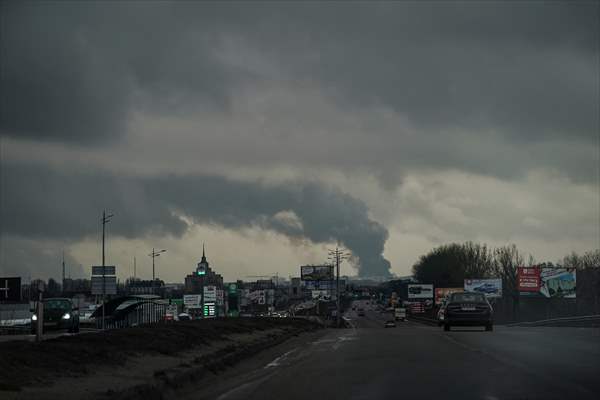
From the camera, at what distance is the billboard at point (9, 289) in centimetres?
2332

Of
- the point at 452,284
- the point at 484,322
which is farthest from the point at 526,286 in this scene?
the point at 484,322

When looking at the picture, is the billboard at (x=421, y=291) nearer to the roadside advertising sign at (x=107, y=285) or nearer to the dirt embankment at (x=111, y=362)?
the roadside advertising sign at (x=107, y=285)

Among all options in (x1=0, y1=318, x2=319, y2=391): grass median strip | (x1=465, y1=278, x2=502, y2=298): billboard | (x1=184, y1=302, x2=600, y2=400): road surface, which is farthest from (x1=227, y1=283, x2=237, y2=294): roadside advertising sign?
(x1=184, y1=302, x2=600, y2=400): road surface

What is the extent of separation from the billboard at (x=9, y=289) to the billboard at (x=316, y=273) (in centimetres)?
13819

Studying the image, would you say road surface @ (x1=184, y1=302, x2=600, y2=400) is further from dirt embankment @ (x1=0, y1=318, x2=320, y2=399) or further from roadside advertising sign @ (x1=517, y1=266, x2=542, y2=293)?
roadside advertising sign @ (x1=517, y1=266, x2=542, y2=293)

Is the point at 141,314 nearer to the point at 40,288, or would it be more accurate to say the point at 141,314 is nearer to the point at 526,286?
the point at 40,288

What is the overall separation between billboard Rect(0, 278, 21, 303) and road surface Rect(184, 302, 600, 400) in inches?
278

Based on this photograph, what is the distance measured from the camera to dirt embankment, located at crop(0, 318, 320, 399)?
1373 cm

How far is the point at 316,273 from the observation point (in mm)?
162250

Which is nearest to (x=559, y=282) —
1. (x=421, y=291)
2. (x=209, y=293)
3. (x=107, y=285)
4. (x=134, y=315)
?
(x=209, y=293)

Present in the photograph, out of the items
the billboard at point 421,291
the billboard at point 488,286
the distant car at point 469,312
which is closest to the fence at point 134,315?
the distant car at point 469,312

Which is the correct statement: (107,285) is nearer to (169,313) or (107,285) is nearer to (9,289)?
(169,313)

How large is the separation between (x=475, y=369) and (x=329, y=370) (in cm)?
324

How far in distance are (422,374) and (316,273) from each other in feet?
479
